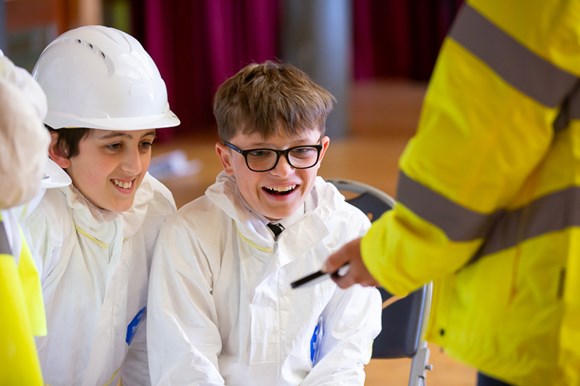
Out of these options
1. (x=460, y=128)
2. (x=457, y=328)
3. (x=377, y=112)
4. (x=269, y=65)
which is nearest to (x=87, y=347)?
(x=269, y=65)

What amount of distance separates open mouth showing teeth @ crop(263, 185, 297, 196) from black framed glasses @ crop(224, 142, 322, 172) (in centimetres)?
5

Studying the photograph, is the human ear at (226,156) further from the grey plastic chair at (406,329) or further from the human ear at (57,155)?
the grey plastic chair at (406,329)

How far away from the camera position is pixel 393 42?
10.4 meters

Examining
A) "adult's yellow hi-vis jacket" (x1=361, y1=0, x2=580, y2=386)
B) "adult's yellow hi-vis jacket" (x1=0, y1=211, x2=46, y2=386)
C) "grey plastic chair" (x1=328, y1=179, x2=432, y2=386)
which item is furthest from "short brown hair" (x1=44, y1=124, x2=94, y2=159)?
"adult's yellow hi-vis jacket" (x1=361, y1=0, x2=580, y2=386)

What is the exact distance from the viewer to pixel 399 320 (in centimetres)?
242

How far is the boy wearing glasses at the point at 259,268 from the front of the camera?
2.14 m

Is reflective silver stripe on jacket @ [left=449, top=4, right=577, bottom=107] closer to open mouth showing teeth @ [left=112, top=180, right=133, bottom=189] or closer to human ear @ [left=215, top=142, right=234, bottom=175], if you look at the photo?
human ear @ [left=215, top=142, right=234, bottom=175]

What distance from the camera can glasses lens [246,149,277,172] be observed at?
216 centimetres

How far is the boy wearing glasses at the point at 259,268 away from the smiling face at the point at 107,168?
137 mm

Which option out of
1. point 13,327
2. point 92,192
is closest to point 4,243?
point 13,327

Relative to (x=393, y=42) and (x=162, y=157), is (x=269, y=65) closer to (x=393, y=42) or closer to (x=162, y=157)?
(x=162, y=157)

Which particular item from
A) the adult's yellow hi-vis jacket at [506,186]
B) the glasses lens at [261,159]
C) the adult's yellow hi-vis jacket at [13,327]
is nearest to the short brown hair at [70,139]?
the glasses lens at [261,159]

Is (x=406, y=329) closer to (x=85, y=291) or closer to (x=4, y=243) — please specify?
(x=85, y=291)

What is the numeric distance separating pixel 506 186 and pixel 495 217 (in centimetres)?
7
